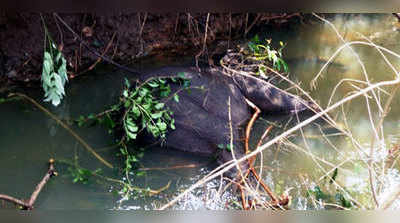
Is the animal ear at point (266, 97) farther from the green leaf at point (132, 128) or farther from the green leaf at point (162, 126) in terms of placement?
the green leaf at point (132, 128)

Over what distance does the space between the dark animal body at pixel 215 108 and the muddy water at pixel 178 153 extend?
80 millimetres

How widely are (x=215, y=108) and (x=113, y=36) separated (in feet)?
3.58

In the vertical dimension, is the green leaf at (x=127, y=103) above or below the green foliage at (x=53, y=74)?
below

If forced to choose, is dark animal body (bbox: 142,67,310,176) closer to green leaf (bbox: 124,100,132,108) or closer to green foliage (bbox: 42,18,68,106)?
green leaf (bbox: 124,100,132,108)

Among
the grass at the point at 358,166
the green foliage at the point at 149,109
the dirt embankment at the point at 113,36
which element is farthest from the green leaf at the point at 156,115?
the dirt embankment at the point at 113,36

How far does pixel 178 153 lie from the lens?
236cm

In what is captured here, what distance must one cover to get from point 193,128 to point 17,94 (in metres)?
1.16

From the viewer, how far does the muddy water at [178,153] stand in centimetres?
203

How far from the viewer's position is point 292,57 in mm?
3344

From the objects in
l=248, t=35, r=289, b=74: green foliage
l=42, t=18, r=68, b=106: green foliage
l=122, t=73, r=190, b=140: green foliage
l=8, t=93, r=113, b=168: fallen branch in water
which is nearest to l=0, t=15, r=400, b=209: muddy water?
l=8, t=93, r=113, b=168: fallen branch in water

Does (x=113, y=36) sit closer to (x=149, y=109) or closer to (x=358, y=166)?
(x=149, y=109)

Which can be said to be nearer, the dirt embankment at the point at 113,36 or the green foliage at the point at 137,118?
the green foliage at the point at 137,118

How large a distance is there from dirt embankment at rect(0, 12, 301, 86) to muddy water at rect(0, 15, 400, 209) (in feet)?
0.57

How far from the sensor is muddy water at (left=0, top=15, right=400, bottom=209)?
2.03m
